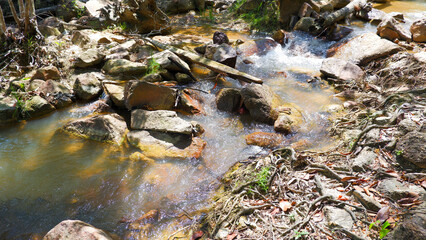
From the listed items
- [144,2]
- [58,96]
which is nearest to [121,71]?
[58,96]

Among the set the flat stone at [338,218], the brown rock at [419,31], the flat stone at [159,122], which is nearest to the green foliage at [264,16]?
the brown rock at [419,31]

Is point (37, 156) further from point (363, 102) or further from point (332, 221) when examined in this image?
point (363, 102)

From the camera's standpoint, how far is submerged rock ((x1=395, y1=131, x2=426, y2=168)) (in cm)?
278

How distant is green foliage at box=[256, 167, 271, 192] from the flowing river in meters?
0.76

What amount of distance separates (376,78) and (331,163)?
3.79 meters

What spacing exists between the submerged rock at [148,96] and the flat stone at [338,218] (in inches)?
143

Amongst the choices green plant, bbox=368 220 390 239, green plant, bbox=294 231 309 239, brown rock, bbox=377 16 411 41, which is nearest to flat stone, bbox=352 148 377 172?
green plant, bbox=368 220 390 239

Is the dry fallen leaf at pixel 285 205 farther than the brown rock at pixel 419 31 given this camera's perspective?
No

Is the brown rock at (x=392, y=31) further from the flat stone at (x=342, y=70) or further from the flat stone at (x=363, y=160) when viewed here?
the flat stone at (x=363, y=160)

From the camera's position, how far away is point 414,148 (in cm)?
289

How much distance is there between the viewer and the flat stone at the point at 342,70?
6277 millimetres

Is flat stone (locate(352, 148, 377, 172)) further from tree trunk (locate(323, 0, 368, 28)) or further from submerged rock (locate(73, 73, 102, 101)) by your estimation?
tree trunk (locate(323, 0, 368, 28))

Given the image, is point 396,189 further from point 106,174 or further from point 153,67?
point 153,67

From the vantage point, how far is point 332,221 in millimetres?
2539
